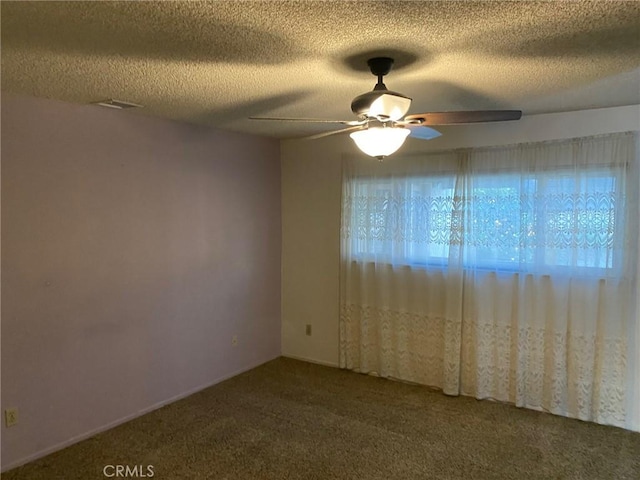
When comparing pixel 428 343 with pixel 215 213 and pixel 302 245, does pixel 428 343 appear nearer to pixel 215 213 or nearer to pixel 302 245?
pixel 302 245

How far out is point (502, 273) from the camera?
3.70 metres

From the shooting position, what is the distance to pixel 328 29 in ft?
6.08

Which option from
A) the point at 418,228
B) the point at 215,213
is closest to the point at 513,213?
the point at 418,228

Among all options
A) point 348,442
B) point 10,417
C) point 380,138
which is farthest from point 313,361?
point 380,138

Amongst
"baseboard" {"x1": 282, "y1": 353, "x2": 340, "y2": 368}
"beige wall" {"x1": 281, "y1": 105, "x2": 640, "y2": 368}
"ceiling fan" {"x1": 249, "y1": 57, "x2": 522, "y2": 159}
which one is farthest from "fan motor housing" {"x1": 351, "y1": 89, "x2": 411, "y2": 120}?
"baseboard" {"x1": 282, "y1": 353, "x2": 340, "y2": 368}

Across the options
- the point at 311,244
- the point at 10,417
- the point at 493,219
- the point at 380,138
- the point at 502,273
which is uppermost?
the point at 380,138

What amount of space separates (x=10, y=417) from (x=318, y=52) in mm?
2805

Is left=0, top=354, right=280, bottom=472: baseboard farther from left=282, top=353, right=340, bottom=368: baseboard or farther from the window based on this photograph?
the window

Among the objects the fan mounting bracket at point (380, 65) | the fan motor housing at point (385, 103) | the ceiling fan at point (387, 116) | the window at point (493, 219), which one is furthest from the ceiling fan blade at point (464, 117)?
the window at point (493, 219)

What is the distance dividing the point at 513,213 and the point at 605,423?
1648mm

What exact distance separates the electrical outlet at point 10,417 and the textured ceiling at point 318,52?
1.95 m

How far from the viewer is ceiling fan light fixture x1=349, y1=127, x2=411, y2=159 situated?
2207 millimetres

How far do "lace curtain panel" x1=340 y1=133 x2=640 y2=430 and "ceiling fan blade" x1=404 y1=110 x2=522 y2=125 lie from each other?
1450 mm

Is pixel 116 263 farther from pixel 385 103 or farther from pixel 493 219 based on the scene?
pixel 493 219
